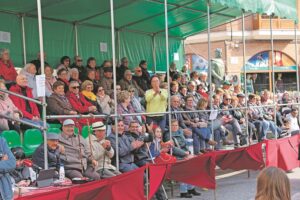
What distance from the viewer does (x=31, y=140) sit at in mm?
8375

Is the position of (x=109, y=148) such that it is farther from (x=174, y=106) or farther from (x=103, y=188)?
(x=174, y=106)

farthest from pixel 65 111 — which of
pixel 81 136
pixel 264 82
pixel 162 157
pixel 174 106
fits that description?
pixel 264 82

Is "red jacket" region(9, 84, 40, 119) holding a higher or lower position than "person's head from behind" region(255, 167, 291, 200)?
higher

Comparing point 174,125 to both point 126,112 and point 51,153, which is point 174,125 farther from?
point 51,153

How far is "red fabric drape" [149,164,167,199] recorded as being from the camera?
7.94 metres

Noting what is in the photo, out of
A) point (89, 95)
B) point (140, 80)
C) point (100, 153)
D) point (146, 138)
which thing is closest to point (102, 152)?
point (100, 153)

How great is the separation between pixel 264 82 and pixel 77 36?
75.7ft

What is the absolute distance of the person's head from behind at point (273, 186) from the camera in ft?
11.3

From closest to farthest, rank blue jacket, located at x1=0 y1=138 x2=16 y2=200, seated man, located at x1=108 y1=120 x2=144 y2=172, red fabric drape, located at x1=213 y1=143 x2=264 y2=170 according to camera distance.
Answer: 1. blue jacket, located at x1=0 y1=138 x2=16 y2=200
2. seated man, located at x1=108 y1=120 x2=144 y2=172
3. red fabric drape, located at x1=213 y1=143 x2=264 y2=170

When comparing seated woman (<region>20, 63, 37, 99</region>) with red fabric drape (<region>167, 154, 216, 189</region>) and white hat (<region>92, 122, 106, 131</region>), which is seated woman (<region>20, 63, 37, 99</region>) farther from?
red fabric drape (<region>167, 154, 216, 189</region>)

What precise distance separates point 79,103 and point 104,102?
2.56ft

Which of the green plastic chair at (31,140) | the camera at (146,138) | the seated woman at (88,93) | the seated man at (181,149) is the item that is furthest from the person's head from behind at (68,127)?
the seated man at (181,149)

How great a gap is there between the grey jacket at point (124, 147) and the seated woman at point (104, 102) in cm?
139

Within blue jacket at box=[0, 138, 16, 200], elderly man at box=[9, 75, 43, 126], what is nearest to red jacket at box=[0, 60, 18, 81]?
elderly man at box=[9, 75, 43, 126]
